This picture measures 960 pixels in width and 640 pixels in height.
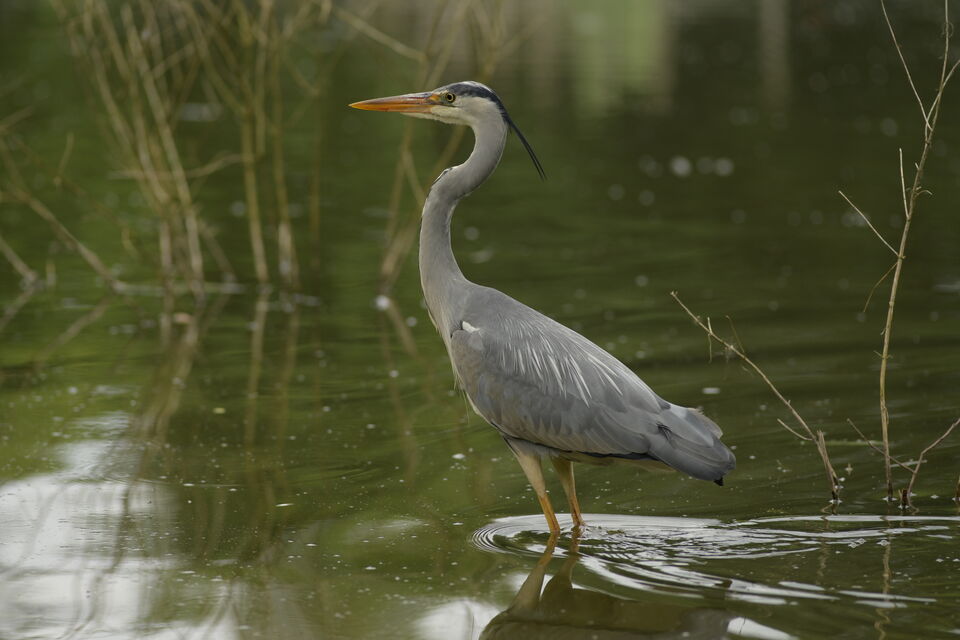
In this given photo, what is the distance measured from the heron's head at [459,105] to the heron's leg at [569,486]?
4.19ft

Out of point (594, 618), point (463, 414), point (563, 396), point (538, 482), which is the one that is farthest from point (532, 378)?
point (463, 414)

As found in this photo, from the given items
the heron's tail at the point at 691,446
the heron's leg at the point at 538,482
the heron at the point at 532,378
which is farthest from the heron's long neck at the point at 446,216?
the heron's tail at the point at 691,446

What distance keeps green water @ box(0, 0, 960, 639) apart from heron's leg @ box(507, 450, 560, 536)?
0.10m

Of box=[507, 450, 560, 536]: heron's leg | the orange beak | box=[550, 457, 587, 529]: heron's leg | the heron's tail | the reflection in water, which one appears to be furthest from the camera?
the orange beak

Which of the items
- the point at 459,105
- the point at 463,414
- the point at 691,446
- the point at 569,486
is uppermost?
the point at 459,105

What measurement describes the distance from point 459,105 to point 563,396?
142 cm

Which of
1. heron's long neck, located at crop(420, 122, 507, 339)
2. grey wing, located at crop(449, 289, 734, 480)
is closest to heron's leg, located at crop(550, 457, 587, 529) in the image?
grey wing, located at crop(449, 289, 734, 480)

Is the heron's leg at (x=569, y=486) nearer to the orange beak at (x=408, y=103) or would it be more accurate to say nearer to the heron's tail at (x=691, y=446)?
the heron's tail at (x=691, y=446)

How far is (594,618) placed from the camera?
4.55 metres

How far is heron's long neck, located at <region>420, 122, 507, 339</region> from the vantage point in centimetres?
572

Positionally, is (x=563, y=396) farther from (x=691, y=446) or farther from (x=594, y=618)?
(x=594, y=618)

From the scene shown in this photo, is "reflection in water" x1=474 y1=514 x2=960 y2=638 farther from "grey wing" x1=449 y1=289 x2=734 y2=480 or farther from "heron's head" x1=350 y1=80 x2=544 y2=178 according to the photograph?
"heron's head" x1=350 y1=80 x2=544 y2=178

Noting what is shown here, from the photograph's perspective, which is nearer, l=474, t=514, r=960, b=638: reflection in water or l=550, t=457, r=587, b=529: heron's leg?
l=474, t=514, r=960, b=638: reflection in water

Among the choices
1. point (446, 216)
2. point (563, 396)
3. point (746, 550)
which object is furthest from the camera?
point (446, 216)
